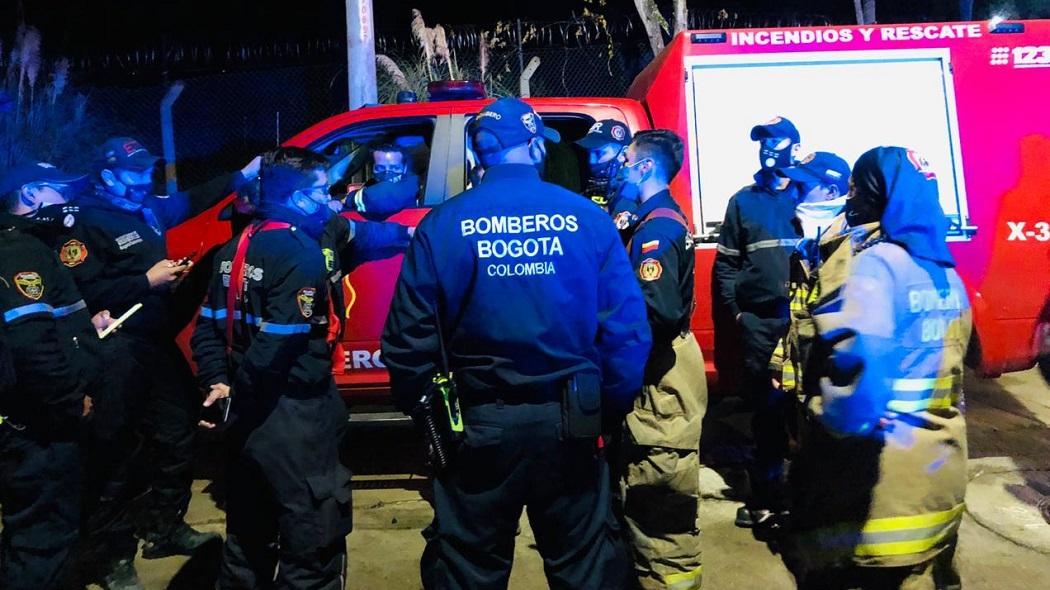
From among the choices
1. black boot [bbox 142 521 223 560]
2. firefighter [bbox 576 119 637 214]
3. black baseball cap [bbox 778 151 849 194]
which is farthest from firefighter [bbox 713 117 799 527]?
black boot [bbox 142 521 223 560]

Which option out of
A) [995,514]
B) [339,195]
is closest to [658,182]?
[339,195]

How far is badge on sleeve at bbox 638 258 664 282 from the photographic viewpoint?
291cm

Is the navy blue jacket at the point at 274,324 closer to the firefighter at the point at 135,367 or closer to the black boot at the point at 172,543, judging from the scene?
the firefighter at the point at 135,367

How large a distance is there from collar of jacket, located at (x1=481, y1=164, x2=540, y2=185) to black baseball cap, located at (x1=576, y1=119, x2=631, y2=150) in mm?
1516

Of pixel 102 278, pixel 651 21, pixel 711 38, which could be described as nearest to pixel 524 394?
pixel 102 278

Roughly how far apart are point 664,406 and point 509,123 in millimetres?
1357

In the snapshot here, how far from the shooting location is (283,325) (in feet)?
8.66

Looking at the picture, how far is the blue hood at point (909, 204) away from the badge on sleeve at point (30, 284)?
9.12 ft

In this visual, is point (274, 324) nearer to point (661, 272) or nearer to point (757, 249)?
point (661, 272)

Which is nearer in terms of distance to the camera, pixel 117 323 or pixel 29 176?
pixel 29 176

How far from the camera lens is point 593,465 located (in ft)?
7.71

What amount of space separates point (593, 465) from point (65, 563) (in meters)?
2.13

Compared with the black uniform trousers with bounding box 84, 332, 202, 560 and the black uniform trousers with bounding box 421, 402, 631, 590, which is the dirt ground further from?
the black uniform trousers with bounding box 421, 402, 631, 590

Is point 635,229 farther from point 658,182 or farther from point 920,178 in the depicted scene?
point 920,178
